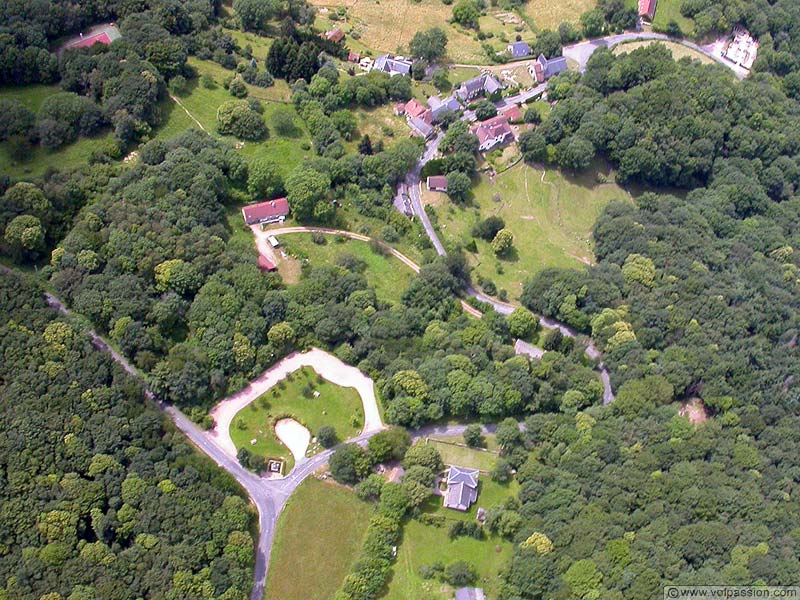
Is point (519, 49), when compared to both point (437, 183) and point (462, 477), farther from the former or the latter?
point (462, 477)

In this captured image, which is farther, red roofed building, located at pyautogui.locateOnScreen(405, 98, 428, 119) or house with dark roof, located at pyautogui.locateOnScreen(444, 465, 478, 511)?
red roofed building, located at pyautogui.locateOnScreen(405, 98, 428, 119)

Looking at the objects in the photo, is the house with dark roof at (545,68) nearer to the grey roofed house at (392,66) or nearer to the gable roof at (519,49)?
the gable roof at (519,49)

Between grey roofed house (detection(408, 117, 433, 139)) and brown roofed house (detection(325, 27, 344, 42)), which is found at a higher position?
brown roofed house (detection(325, 27, 344, 42))

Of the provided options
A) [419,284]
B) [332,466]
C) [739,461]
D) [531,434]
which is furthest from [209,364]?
[739,461]

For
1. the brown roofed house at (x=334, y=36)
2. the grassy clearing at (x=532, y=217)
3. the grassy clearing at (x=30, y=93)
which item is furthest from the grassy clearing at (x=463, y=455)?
the grassy clearing at (x=30, y=93)

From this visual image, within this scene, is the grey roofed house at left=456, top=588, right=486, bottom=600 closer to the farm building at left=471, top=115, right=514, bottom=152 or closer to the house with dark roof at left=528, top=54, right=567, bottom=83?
the farm building at left=471, top=115, right=514, bottom=152

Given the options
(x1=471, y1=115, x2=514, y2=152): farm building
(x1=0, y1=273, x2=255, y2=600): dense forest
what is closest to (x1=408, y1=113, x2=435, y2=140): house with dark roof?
(x1=471, y1=115, x2=514, y2=152): farm building
